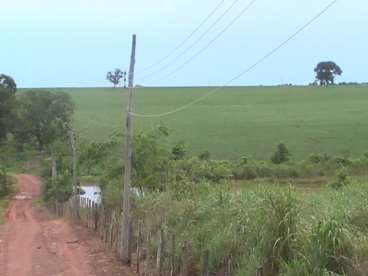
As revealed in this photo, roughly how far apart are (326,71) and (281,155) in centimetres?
8503

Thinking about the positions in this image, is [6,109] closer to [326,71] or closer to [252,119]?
[252,119]

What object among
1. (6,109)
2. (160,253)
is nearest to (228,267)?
(160,253)

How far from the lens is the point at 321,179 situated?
61.3m

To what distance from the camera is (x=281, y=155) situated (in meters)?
70.6

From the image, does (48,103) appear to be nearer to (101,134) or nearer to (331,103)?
(101,134)

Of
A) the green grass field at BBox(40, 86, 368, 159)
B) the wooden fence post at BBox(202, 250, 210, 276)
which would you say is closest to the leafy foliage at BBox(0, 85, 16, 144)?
the green grass field at BBox(40, 86, 368, 159)

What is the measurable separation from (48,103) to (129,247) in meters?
76.9

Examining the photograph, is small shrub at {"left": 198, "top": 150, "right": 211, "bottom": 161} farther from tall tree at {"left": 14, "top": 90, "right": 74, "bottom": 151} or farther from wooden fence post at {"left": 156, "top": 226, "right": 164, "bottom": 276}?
wooden fence post at {"left": 156, "top": 226, "right": 164, "bottom": 276}

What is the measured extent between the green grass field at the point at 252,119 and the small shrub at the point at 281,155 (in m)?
1.22

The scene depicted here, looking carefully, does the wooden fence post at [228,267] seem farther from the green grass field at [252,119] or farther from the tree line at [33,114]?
the tree line at [33,114]

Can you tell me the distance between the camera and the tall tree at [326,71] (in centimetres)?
15000

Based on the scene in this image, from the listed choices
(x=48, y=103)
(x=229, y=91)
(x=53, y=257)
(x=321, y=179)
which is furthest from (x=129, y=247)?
(x=229, y=91)

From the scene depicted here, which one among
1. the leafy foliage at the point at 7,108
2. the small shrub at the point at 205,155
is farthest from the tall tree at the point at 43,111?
the small shrub at the point at 205,155

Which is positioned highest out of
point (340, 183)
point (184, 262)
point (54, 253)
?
point (340, 183)
